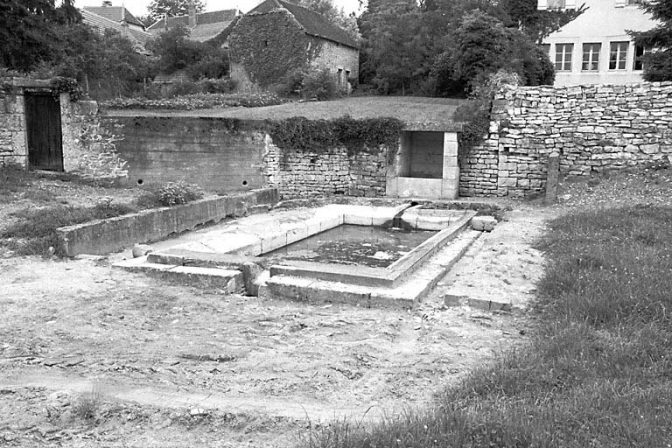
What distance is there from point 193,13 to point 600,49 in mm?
29573

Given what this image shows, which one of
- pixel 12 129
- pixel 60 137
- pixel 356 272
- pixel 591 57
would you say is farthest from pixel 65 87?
pixel 591 57

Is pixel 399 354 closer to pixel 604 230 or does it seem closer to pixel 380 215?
pixel 604 230

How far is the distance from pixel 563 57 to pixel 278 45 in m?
15.1

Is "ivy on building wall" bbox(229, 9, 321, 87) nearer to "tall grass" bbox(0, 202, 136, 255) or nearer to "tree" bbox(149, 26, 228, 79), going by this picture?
"tree" bbox(149, 26, 228, 79)

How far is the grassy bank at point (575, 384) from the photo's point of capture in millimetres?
3000

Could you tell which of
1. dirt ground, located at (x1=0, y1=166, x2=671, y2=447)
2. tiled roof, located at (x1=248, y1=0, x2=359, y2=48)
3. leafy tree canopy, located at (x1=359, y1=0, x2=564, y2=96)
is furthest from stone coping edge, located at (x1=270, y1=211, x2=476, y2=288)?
tiled roof, located at (x1=248, y1=0, x2=359, y2=48)

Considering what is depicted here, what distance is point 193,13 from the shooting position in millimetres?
44719

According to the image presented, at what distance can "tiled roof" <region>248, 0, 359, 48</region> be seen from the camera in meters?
26.5

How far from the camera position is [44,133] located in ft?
47.2

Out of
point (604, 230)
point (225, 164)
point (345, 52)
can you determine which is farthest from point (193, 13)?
point (604, 230)

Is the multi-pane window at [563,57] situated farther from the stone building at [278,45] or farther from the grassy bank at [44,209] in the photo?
the grassy bank at [44,209]

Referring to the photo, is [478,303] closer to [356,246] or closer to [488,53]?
[356,246]

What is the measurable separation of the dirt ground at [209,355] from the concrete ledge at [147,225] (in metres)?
0.96

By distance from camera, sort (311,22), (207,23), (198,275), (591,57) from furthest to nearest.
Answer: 1. (207,23)
2. (591,57)
3. (311,22)
4. (198,275)
